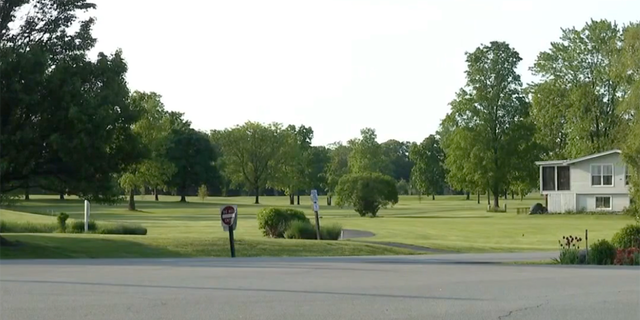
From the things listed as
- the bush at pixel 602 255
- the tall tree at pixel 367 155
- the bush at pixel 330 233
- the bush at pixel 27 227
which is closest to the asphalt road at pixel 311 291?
the bush at pixel 602 255

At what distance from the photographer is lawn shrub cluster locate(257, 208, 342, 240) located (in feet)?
133

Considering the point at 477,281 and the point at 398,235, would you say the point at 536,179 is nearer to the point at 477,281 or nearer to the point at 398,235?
the point at 398,235

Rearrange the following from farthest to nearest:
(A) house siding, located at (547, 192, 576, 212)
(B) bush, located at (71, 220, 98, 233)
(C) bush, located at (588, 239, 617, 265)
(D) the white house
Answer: (A) house siding, located at (547, 192, 576, 212) → (D) the white house → (B) bush, located at (71, 220, 98, 233) → (C) bush, located at (588, 239, 617, 265)

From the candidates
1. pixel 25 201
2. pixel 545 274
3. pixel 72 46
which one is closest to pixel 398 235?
pixel 72 46

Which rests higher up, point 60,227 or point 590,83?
point 590,83

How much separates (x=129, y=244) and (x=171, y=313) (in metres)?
20.2

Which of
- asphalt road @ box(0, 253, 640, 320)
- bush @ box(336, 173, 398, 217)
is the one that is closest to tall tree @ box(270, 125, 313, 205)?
bush @ box(336, 173, 398, 217)

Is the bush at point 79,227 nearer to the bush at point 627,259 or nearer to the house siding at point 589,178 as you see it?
the bush at point 627,259

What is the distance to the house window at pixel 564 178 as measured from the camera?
8150 cm

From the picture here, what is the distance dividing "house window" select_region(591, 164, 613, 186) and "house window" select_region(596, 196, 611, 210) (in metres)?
1.26

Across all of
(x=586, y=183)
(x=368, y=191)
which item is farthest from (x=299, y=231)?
(x=586, y=183)

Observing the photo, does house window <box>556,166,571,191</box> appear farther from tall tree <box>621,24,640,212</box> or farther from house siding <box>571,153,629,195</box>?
tall tree <box>621,24,640,212</box>

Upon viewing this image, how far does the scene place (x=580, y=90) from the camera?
8200cm

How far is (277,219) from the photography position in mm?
41688
